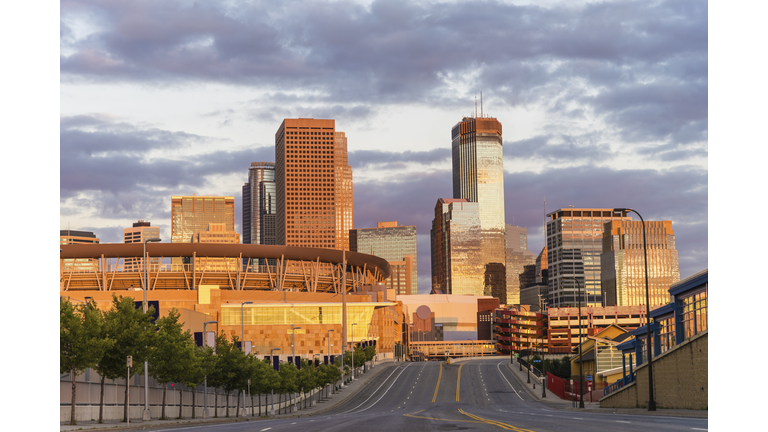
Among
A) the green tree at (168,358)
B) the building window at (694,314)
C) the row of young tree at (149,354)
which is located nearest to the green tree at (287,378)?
the row of young tree at (149,354)

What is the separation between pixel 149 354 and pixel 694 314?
35648 millimetres

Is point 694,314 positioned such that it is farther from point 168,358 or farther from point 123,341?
point 168,358

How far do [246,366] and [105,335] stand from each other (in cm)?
2461

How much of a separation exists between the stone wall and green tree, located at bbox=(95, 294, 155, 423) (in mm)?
34468

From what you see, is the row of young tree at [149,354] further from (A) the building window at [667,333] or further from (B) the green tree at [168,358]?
(A) the building window at [667,333]

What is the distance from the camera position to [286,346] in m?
148

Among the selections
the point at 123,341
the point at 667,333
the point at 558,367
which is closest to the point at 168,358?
the point at 123,341

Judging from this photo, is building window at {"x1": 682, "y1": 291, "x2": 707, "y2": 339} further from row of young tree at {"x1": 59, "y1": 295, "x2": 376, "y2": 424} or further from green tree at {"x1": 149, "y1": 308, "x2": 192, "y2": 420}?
green tree at {"x1": 149, "y1": 308, "x2": 192, "y2": 420}

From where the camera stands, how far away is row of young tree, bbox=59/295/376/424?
132 feet

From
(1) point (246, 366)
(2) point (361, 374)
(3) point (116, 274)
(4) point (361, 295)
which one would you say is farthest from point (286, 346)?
(1) point (246, 366)

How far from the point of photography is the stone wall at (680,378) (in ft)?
137

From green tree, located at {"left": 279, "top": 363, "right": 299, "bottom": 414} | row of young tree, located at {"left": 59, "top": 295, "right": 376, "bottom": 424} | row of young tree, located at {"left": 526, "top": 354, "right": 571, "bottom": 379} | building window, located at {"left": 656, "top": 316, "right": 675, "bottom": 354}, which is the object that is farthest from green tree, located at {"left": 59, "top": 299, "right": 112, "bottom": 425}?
row of young tree, located at {"left": 526, "top": 354, "right": 571, "bottom": 379}
